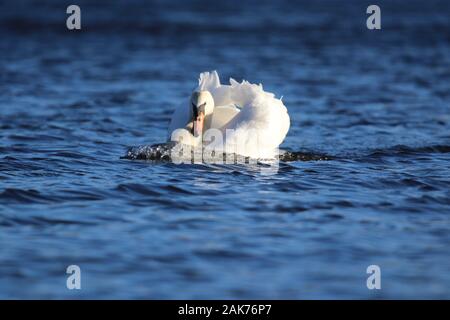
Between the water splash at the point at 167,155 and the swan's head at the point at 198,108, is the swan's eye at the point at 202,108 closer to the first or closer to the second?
the swan's head at the point at 198,108

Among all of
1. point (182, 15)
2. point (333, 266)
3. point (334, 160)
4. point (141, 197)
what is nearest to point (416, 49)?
point (182, 15)

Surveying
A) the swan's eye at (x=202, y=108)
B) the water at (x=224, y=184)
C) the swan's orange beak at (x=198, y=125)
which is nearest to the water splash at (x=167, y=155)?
the water at (x=224, y=184)

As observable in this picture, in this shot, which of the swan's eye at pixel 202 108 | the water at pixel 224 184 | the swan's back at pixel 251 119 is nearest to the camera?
the water at pixel 224 184

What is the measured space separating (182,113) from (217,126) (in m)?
0.59

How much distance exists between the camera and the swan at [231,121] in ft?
37.3

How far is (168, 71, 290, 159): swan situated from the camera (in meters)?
11.4

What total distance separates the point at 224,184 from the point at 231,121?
5.42 feet

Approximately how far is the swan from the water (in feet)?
1.14

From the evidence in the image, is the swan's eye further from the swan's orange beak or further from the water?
the water

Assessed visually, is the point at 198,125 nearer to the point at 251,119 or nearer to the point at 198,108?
the point at 198,108

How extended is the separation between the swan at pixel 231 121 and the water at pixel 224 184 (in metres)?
0.35

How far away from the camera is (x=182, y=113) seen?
40.3ft

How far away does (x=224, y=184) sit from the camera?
10391 millimetres

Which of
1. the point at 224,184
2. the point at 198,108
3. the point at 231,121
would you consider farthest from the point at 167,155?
the point at 224,184
